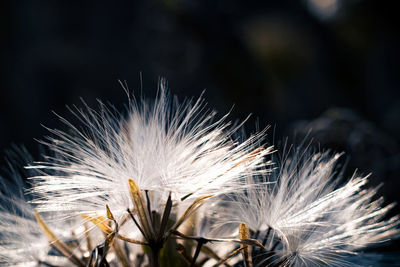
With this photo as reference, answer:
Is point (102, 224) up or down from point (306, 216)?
down

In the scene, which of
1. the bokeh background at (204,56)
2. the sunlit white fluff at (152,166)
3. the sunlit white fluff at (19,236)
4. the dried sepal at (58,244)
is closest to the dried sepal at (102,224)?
the sunlit white fluff at (152,166)

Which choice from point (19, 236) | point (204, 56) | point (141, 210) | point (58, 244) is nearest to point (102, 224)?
point (141, 210)

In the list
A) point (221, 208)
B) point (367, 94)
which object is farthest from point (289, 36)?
point (221, 208)

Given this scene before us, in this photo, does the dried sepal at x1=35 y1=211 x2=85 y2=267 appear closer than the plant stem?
No

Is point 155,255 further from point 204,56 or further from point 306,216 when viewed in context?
point 204,56

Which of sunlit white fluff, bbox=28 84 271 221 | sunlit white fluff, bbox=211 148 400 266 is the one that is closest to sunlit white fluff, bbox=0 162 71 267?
sunlit white fluff, bbox=28 84 271 221

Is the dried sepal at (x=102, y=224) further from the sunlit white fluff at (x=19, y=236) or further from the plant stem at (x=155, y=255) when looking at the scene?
the sunlit white fluff at (x=19, y=236)

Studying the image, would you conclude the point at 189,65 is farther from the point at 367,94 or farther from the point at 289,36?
the point at 367,94

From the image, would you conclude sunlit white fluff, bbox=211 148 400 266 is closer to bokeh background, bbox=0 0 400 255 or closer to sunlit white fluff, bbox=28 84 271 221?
sunlit white fluff, bbox=28 84 271 221
